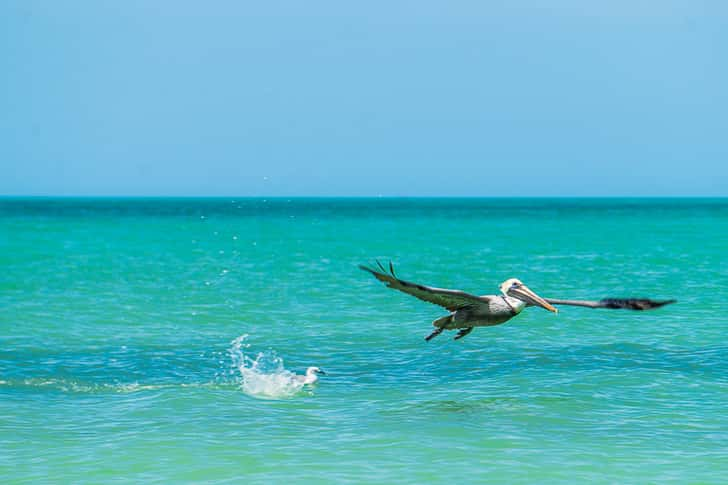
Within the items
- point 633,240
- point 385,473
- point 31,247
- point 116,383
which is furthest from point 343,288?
point 633,240

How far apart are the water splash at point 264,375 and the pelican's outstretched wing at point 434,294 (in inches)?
258

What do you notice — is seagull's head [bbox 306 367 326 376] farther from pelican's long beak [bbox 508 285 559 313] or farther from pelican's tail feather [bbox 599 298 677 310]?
pelican's tail feather [bbox 599 298 677 310]

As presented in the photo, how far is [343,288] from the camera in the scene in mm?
39625

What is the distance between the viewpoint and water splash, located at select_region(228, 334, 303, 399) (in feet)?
63.3

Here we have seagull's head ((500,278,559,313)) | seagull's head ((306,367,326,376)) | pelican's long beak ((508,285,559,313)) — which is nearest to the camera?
pelican's long beak ((508,285,559,313))

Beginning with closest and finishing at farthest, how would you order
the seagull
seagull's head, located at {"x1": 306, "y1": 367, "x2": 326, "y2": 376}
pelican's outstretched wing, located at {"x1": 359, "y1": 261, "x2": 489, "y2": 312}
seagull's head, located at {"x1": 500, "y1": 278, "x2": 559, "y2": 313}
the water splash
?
pelican's outstretched wing, located at {"x1": 359, "y1": 261, "x2": 489, "y2": 312} < seagull's head, located at {"x1": 500, "y1": 278, "x2": 559, "y2": 313} < the water splash < the seagull < seagull's head, located at {"x1": 306, "y1": 367, "x2": 326, "y2": 376}

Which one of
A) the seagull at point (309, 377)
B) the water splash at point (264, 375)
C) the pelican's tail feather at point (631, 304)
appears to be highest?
the pelican's tail feather at point (631, 304)

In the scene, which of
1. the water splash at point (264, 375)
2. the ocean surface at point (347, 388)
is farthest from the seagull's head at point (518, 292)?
the water splash at point (264, 375)

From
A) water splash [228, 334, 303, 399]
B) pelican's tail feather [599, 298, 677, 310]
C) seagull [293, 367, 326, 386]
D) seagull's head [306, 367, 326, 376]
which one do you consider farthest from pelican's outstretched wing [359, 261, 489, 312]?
seagull's head [306, 367, 326, 376]

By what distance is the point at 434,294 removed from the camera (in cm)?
1235

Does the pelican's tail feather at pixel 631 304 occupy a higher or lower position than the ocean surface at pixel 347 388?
higher

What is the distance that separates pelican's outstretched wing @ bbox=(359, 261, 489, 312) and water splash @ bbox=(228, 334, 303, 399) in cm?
656

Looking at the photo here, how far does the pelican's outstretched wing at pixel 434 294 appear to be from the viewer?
11.1 meters

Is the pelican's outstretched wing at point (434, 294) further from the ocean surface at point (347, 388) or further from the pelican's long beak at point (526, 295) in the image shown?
the ocean surface at point (347, 388)
